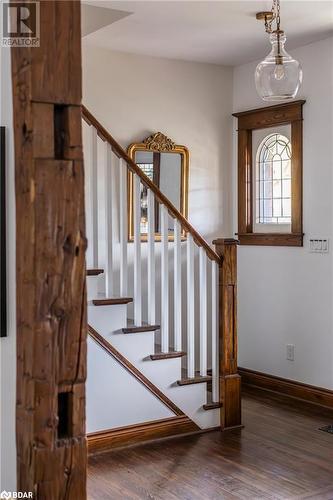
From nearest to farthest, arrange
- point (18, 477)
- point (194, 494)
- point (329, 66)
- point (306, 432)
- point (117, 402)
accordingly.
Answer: point (18, 477), point (194, 494), point (117, 402), point (306, 432), point (329, 66)

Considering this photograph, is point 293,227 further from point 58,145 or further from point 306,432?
point 58,145

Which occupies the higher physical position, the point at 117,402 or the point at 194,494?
the point at 117,402

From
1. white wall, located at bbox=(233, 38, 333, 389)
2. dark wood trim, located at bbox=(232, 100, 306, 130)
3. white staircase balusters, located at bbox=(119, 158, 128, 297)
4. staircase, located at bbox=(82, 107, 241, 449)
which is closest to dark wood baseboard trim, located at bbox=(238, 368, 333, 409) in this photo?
white wall, located at bbox=(233, 38, 333, 389)

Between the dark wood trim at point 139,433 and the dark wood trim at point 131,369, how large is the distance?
0.08 metres

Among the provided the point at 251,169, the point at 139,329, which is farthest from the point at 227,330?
the point at 251,169

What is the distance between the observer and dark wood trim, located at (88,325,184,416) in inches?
157

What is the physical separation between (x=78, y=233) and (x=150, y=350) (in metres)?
2.30

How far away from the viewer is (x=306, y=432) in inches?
175

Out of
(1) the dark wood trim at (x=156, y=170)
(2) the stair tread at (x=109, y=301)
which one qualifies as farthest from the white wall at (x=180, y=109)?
(2) the stair tread at (x=109, y=301)

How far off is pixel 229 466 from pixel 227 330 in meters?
0.96

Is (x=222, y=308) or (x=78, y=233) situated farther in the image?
(x=222, y=308)

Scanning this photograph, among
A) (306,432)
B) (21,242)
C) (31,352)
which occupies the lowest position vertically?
(306,432)

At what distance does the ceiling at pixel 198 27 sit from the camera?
4.10 metres

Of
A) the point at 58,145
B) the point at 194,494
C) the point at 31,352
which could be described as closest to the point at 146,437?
the point at 194,494
